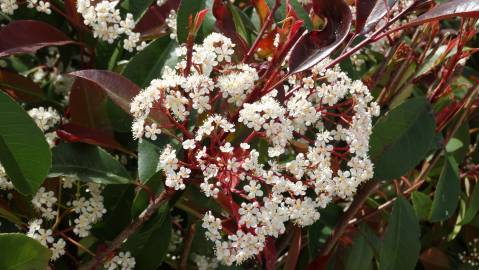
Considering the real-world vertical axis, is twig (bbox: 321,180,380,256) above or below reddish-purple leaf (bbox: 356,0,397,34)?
below

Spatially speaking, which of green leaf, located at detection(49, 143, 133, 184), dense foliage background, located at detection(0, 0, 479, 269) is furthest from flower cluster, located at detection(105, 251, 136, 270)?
green leaf, located at detection(49, 143, 133, 184)

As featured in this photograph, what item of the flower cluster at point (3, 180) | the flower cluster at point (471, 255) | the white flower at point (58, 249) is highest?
the flower cluster at point (3, 180)

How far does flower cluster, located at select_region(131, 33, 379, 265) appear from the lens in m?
1.03

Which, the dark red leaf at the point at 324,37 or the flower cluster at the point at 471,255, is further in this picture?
the flower cluster at the point at 471,255

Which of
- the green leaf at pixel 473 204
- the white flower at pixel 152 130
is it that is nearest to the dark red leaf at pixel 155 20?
the white flower at pixel 152 130

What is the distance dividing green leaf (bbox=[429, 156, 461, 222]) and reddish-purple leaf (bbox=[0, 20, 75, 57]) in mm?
873

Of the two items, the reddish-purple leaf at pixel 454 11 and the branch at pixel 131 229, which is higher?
the reddish-purple leaf at pixel 454 11

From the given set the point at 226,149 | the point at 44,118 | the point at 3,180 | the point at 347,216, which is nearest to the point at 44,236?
the point at 3,180

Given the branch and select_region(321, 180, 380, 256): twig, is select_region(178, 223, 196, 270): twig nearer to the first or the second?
the branch

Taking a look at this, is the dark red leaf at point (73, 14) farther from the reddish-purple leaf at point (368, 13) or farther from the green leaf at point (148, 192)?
the reddish-purple leaf at point (368, 13)

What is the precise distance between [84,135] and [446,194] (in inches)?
32.1

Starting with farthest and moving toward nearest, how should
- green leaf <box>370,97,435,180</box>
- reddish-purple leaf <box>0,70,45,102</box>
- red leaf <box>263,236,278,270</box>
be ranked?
1. reddish-purple leaf <box>0,70,45,102</box>
2. green leaf <box>370,97,435,180</box>
3. red leaf <box>263,236,278,270</box>

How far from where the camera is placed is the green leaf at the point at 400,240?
1.41 metres

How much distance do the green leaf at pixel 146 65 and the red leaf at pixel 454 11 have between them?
1.72ft
